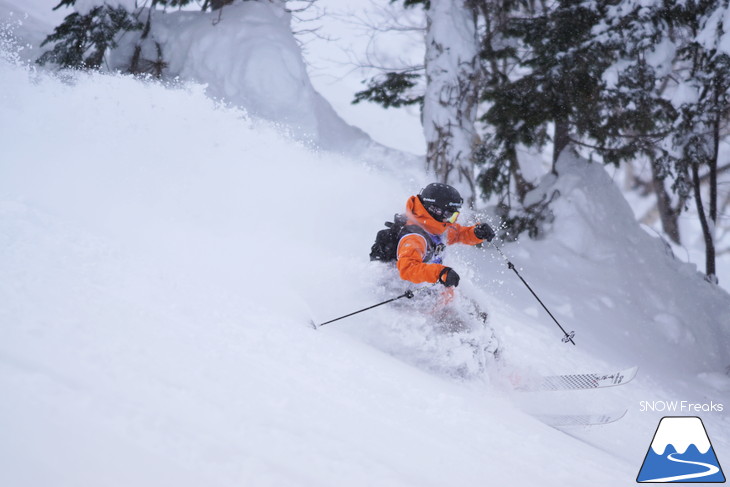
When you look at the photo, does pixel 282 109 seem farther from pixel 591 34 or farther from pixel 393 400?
pixel 393 400

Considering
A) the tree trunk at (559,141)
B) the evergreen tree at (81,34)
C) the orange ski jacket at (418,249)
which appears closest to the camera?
the orange ski jacket at (418,249)

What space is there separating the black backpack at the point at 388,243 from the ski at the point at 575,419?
1.89 m

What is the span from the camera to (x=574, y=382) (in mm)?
5129

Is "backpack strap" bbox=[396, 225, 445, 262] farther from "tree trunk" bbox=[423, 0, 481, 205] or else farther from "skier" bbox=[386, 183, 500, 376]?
"tree trunk" bbox=[423, 0, 481, 205]

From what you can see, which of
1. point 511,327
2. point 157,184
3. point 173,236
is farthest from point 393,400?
point 157,184

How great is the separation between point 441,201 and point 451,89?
5.04m

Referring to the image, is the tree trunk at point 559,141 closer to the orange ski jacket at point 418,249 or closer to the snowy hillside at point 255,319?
the snowy hillside at point 255,319

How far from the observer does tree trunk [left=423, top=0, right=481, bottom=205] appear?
938cm

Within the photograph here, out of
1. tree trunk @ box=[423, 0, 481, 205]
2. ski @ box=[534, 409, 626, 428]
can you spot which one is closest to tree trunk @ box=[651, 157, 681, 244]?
tree trunk @ box=[423, 0, 481, 205]

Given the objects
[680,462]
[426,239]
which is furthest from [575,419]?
[426,239]

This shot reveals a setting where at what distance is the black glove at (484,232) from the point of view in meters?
5.57

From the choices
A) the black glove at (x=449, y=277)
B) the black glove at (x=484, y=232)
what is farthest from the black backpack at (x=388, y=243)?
the black glove at (x=484, y=232)

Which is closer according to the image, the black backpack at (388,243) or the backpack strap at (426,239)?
the backpack strap at (426,239)

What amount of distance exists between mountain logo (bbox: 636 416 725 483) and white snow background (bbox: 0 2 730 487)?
219 millimetres
